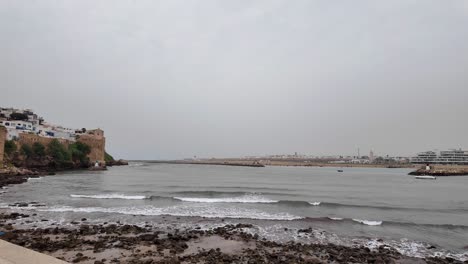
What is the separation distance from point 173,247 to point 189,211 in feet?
Answer: 30.1

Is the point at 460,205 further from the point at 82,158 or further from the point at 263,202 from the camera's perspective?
the point at 82,158

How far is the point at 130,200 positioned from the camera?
26375mm

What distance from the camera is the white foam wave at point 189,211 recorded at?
19.7m

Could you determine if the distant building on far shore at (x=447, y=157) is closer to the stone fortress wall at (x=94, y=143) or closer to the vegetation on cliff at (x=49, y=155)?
the stone fortress wall at (x=94, y=143)

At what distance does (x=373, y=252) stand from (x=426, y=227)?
303 inches

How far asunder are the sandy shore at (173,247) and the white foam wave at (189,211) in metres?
4.60

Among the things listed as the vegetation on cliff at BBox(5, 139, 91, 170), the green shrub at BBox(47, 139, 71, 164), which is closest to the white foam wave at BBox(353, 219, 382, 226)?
the vegetation on cliff at BBox(5, 139, 91, 170)

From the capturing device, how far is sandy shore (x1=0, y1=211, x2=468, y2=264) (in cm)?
1086

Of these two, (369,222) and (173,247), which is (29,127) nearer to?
(173,247)

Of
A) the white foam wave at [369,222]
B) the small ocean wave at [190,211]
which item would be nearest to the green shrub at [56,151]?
the small ocean wave at [190,211]

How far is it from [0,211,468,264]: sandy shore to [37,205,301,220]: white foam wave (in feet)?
15.1

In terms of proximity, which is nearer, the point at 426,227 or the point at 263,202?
the point at 426,227

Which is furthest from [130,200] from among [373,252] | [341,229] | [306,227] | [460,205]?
[460,205]

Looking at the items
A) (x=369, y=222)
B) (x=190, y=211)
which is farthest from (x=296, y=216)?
(x=190, y=211)
